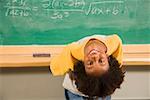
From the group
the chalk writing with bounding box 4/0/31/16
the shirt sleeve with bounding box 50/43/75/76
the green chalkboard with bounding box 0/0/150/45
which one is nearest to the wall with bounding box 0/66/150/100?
the green chalkboard with bounding box 0/0/150/45

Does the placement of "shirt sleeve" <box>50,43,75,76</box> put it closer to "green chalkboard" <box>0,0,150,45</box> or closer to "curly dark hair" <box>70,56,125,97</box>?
"curly dark hair" <box>70,56,125,97</box>

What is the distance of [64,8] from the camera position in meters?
1.90

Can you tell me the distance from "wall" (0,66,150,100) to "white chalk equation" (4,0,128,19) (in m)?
0.33

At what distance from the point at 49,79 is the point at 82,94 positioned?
2.05 ft

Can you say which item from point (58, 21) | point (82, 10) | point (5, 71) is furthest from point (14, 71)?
point (82, 10)

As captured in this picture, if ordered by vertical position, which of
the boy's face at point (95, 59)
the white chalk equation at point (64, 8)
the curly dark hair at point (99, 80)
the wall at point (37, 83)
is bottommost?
the wall at point (37, 83)

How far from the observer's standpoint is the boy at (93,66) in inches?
50.3

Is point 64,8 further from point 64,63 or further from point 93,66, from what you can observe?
point 93,66

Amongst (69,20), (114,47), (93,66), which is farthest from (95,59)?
(69,20)

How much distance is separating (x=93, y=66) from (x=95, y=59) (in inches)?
1.1

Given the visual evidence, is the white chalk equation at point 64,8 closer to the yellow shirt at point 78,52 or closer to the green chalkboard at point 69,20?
the green chalkboard at point 69,20

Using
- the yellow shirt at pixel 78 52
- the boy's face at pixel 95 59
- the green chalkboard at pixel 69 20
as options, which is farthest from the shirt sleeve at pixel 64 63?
the green chalkboard at pixel 69 20

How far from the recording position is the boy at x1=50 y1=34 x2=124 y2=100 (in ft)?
4.19

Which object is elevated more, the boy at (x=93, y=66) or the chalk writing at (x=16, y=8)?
the chalk writing at (x=16, y=8)
